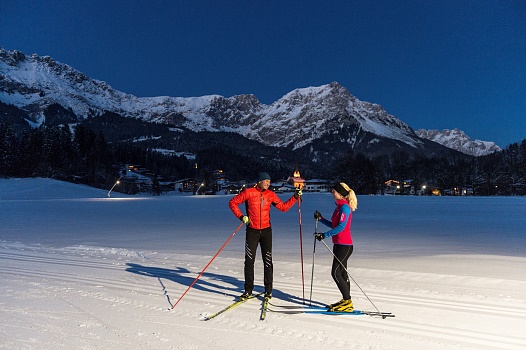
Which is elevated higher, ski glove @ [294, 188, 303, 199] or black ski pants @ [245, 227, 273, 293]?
ski glove @ [294, 188, 303, 199]

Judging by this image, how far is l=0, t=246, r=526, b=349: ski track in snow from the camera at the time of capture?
517 cm

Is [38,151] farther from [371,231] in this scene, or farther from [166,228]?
[371,231]

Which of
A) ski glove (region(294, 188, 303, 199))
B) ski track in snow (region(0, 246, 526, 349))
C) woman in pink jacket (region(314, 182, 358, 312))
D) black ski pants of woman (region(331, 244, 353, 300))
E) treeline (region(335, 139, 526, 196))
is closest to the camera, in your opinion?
ski track in snow (region(0, 246, 526, 349))

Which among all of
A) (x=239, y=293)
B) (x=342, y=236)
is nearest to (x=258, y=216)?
(x=342, y=236)

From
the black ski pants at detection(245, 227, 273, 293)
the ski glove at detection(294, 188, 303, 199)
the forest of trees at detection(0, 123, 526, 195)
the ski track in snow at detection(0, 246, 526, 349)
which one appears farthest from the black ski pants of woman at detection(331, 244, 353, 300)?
the forest of trees at detection(0, 123, 526, 195)

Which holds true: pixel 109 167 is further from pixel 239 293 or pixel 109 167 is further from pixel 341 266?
pixel 341 266

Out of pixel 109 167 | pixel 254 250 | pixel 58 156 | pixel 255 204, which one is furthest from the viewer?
pixel 109 167

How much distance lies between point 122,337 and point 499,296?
22.1ft

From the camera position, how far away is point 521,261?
36.0ft

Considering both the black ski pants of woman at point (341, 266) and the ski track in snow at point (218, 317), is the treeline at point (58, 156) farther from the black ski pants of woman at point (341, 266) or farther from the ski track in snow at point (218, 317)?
the black ski pants of woman at point (341, 266)

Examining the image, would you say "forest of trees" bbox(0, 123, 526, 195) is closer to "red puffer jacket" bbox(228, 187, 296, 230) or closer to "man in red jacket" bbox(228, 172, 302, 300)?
"man in red jacket" bbox(228, 172, 302, 300)

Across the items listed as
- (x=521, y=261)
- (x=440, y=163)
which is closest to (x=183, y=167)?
(x=440, y=163)

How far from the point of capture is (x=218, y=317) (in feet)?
20.2

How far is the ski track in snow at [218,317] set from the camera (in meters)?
5.17
